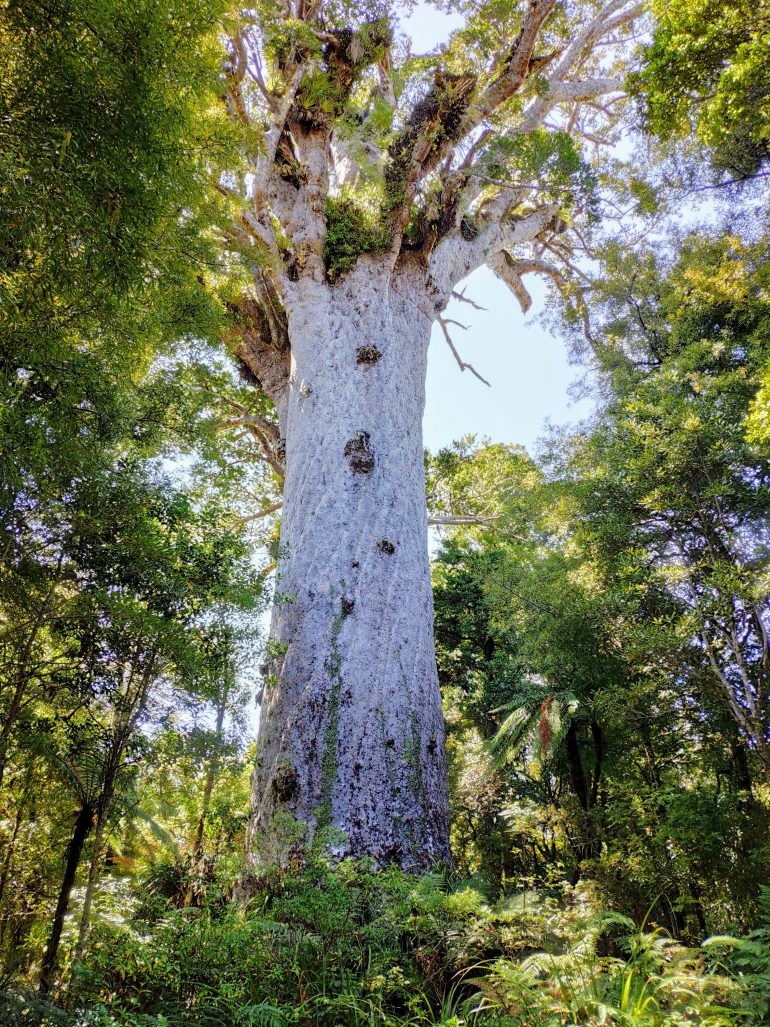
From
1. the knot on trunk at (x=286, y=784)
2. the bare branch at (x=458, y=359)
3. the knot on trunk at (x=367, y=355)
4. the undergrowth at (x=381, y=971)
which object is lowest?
the undergrowth at (x=381, y=971)

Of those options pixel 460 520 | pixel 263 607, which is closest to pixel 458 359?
pixel 460 520

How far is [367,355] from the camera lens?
219 inches

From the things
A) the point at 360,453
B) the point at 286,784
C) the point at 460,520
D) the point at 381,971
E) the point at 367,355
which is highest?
the point at 460,520

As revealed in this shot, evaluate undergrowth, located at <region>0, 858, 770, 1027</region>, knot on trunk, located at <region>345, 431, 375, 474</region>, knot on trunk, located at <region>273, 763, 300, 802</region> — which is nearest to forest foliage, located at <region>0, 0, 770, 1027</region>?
undergrowth, located at <region>0, 858, 770, 1027</region>

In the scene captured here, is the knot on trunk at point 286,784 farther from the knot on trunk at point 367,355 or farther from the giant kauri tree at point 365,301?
the knot on trunk at point 367,355

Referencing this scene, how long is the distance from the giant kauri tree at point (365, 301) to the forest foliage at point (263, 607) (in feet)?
0.92

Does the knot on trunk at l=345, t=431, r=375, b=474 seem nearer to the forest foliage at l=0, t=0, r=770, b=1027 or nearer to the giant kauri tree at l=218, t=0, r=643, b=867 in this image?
the giant kauri tree at l=218, t=0, r=643, b=867

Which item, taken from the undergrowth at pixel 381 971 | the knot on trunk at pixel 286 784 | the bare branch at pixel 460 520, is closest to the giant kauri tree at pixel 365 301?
the knot on trunk at pixel 286 784

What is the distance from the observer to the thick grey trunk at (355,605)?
3703mm

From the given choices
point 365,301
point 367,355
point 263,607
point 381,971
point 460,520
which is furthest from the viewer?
point 460,520

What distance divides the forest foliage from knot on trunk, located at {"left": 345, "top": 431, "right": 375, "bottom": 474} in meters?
1.17

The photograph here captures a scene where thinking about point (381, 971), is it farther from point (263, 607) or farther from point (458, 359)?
point (458, 359)

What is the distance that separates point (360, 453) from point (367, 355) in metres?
1.11

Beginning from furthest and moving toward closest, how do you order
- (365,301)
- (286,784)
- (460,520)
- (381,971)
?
(460,520) → (365,301) → (286,784) → (381,971)
